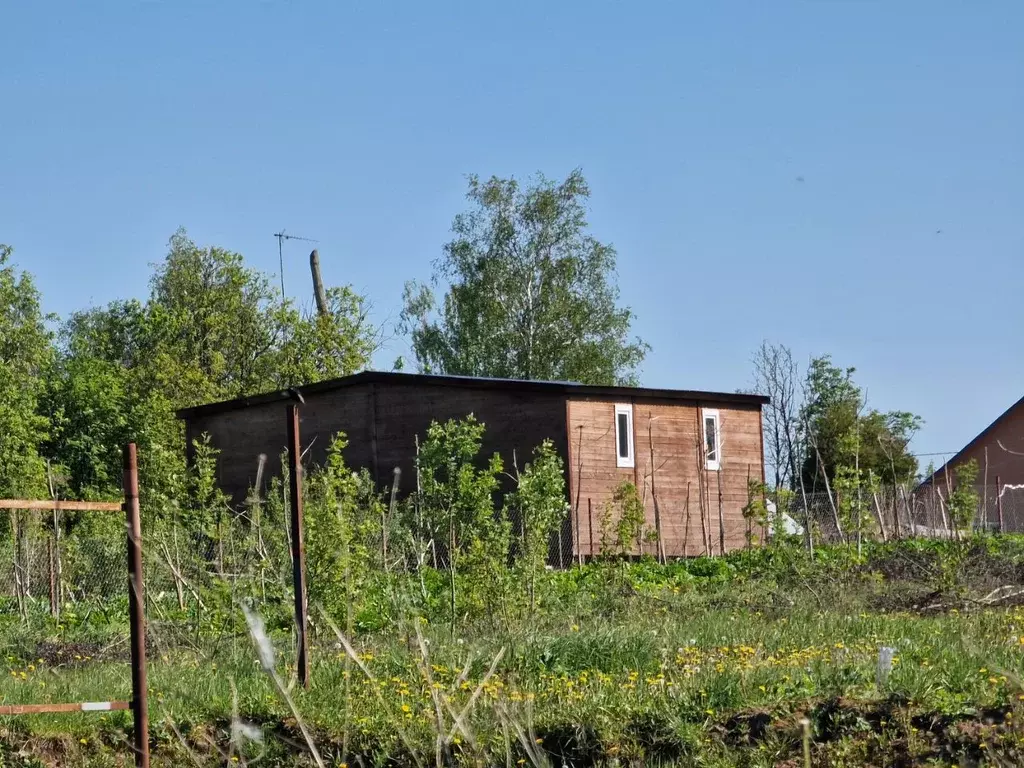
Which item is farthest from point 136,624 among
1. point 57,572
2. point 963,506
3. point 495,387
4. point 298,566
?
point 495,387

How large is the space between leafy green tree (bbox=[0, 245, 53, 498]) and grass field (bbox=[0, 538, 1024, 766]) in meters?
26.5

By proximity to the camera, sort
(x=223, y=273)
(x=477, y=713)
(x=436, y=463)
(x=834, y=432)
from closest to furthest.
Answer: (x=477, y=713), (x=436, y=463), (x=834, y=432), (x=223, y=273)

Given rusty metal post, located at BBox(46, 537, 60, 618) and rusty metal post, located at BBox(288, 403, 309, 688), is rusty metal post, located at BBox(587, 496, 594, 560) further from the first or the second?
rusty metal post, located at BBox(288, 403, 309, 688)

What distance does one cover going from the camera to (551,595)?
1753 cm

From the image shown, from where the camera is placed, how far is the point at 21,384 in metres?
51.4

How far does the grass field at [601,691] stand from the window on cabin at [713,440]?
16.7 meters

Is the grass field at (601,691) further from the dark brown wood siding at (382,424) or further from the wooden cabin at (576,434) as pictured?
the dark brown wood siding at (382,424)

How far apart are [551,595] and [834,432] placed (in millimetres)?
35911

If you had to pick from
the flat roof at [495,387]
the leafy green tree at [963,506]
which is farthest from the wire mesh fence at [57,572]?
the leafy green tree at [963,506]

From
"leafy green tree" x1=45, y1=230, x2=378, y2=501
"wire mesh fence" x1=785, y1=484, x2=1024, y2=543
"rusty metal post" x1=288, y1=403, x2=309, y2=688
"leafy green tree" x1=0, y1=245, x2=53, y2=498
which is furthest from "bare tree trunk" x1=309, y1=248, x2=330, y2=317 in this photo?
"rusty metal post" x1=288, y1=403, x2=309, y2=688

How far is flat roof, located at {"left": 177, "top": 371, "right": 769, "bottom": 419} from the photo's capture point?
2964 centimetres

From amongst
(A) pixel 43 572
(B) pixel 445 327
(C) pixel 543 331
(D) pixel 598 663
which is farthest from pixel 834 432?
(D) pixel 598 663

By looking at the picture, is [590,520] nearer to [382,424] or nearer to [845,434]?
[382,424]

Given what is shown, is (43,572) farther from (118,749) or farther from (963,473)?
(963,473)
